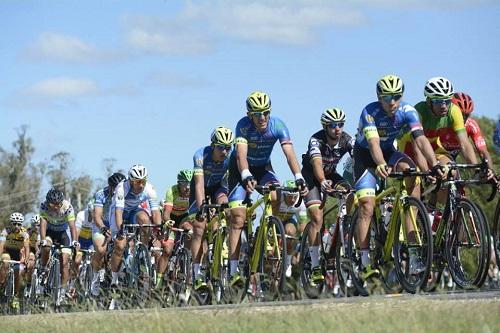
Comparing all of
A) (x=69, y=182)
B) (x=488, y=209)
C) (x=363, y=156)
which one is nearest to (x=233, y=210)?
(x=363, y=156)

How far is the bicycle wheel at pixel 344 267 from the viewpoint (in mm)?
15156

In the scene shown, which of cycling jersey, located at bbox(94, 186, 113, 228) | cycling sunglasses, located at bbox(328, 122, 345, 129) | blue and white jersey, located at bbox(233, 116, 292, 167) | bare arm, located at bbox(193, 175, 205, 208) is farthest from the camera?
cycling jersey, located at bbox(94, 186, 113, 228)

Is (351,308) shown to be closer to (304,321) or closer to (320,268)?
(304,321)

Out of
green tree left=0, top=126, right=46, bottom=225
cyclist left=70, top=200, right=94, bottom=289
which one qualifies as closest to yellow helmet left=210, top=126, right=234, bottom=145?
cyclist left=70, top=200, right=94, bottom=289

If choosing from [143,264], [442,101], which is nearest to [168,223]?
[143,264]

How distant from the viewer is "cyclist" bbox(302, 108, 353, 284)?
16.2m

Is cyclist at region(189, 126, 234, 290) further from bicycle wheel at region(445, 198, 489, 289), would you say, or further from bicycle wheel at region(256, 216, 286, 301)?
bicycle wheel at region(445, 198, 489, 289)

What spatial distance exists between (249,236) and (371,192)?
2762 millimetres

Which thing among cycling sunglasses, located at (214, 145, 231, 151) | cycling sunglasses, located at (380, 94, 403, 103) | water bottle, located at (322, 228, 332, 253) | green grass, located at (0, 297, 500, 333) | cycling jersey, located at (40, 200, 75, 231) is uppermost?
cycling sunglasses, located at (214, 145, 231, 151)

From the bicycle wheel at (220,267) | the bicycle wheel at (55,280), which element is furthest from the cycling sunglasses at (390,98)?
the bicycle wheel at (55,280)

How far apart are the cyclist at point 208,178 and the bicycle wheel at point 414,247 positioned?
485cm

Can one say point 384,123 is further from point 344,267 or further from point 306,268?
point 306,268

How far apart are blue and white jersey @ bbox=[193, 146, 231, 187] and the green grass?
635 centimetres

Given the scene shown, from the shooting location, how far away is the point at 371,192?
1430cm
